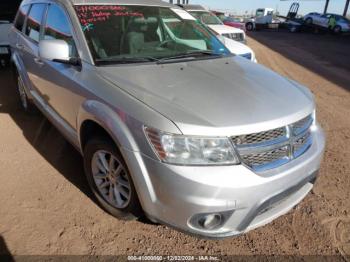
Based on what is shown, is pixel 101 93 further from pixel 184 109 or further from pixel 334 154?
pixel 334 154

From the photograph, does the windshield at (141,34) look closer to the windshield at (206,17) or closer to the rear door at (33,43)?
the rear door at (33,43)

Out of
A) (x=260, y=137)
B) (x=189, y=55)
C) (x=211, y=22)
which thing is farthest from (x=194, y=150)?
(x=211, y=22)

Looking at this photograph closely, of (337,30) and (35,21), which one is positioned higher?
(35,21)

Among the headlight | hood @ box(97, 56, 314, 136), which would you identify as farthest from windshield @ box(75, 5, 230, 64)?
the headlight

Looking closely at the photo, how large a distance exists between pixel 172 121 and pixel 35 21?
2850 mm

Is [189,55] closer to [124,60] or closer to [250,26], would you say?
[124,60]

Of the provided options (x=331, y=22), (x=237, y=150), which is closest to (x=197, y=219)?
(x=237, y=150)

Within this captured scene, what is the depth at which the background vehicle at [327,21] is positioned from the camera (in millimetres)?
26812

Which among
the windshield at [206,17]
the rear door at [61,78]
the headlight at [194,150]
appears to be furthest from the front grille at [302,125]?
the windshield at [206,17]

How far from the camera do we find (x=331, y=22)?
27.5 metres

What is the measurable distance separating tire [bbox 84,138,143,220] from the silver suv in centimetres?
1

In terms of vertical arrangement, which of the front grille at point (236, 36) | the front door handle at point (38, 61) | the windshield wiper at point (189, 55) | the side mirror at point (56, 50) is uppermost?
the side mirror at point (56, 50)

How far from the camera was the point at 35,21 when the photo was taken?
3922mm

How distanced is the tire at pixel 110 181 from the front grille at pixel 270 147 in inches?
33.6
